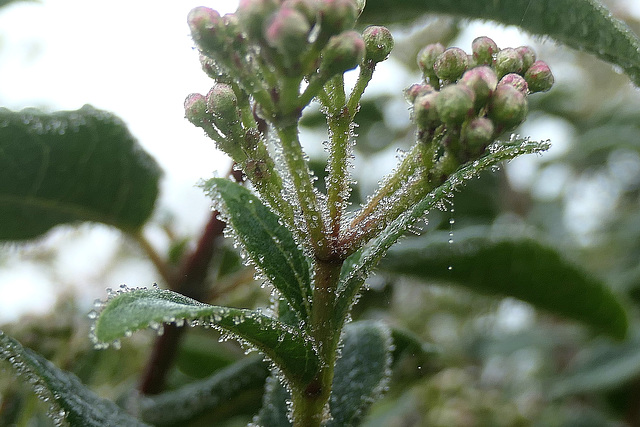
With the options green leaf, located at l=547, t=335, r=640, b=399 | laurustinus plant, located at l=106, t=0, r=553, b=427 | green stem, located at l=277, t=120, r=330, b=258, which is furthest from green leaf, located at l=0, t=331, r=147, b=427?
green leaf, located at l=547, t=335, r=640, b=399

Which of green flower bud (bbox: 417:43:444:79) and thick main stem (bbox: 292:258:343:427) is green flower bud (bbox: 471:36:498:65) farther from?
thick main stem (bbox: 292:258:343:427)

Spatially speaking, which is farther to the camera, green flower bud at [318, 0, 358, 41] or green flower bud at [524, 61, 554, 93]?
green flower bud at [524, 61, 554, 93]

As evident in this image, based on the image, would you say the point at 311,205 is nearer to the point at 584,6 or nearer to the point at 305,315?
the point at 305,315

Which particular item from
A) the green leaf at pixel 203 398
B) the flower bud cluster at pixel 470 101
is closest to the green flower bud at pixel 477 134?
the flower bud cluster at pixel 470 101

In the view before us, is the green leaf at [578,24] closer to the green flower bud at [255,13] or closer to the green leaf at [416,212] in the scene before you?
the green leaf at [416,212]

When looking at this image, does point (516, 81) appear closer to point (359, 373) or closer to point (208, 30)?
point (208, 30)

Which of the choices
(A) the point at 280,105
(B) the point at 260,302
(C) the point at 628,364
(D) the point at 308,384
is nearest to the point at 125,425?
(D) the point at 308,384
